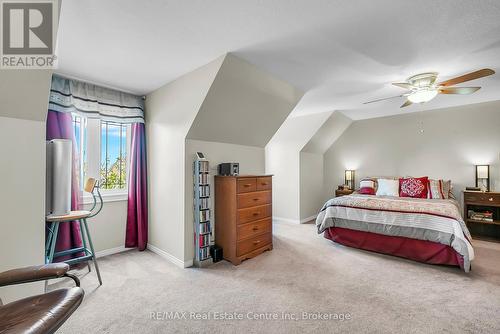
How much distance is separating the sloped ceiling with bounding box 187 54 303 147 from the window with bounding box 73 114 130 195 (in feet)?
4.42

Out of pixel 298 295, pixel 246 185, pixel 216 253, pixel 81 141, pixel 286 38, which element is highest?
pixel 286 38

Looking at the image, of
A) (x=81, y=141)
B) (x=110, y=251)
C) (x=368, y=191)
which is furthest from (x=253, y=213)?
(x=368, y=191)

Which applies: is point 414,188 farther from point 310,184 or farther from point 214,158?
point 214,158

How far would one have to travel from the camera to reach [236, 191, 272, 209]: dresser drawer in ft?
9.02

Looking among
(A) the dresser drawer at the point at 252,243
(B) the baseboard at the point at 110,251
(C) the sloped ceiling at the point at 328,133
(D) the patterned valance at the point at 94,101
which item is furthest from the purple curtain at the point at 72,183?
(C) the sloped ceiling at the point at 328,133

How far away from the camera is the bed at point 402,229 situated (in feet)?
8.34

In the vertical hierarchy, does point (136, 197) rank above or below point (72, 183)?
below

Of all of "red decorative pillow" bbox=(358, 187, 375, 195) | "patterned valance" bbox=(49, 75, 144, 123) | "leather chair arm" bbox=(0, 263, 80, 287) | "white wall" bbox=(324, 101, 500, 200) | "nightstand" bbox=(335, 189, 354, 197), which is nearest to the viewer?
"leather chair arm" bbox=(0, 263, 80, 287)

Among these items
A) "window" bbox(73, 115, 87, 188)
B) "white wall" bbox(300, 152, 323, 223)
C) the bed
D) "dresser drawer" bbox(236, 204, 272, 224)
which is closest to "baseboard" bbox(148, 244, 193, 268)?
"dresser drawer" bbox(236, 204, 272, 224)

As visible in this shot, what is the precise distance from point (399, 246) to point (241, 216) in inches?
82.9

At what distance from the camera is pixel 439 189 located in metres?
3.88

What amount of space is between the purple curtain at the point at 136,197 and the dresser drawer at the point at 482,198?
5.25 meters

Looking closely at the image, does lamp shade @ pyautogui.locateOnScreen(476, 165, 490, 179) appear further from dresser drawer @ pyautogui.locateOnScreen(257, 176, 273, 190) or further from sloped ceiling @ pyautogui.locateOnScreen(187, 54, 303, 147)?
dresser drawer @ pyautogui.locateOnScreen(257, 176, 273, 190)

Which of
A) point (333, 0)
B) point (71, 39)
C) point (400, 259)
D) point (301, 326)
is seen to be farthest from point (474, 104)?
point (71, 39)
